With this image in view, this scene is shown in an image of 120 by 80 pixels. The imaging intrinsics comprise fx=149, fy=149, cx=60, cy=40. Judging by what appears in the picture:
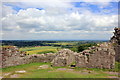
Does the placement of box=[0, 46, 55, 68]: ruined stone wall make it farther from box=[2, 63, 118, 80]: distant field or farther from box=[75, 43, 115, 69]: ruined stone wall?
box=[75, 43, 115, 69]: ruined stone wall

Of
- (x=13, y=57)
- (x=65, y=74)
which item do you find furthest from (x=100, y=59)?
(x=13, y=57)

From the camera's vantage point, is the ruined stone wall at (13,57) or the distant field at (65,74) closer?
the distant field at (65,74)

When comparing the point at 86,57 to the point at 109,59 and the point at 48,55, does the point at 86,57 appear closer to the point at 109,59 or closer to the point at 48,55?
the point at 109,59

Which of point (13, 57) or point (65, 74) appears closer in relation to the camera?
point (65, 74)

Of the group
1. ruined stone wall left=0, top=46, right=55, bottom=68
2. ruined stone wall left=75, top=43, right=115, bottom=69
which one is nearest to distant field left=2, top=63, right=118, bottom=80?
ruined stone wall left=75, top=43, right=115, bottom=69

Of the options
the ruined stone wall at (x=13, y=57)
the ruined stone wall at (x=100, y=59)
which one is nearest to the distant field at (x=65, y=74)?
the ruined stone wall at (x=100, y=59)

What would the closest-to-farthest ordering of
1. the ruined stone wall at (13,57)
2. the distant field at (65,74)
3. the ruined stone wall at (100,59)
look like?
the distant field at (65,74), the ruined stone wall at (100,59), the ruined stone wall at (13,57)

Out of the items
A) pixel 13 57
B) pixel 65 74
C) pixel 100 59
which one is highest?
pixel 100 59

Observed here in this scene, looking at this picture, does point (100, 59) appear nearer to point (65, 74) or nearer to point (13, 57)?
point (65, 74)

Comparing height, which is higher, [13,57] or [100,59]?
[100,59]

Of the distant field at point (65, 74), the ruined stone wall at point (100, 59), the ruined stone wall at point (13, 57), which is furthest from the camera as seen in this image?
the ruined stone wall at point (13, 57)

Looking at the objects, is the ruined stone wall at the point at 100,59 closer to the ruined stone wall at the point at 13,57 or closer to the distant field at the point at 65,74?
the distant field at the point at 65,74

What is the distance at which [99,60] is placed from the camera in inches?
1151

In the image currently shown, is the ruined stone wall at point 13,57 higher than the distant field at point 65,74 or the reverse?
higher
